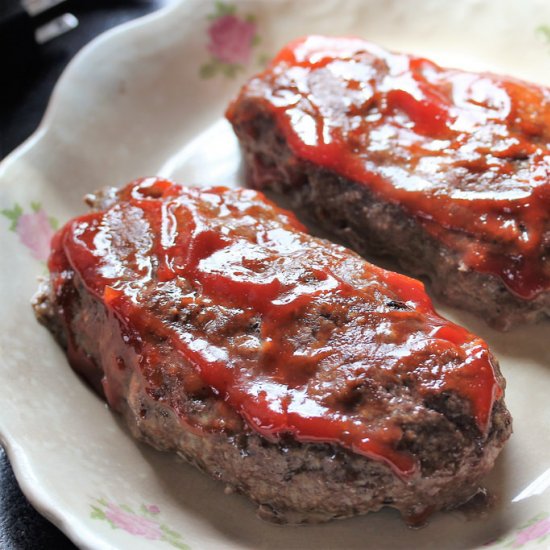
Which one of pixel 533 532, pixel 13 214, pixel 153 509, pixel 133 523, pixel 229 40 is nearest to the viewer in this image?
pixel 533 532

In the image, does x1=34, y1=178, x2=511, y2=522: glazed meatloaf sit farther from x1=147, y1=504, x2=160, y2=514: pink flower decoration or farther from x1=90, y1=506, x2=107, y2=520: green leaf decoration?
x1=90, y1=506, x2=107, y2=520: green leaf decoration

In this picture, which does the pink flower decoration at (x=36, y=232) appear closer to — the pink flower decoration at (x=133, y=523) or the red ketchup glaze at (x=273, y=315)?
the red ketchup glaze at (x=273, y=315)

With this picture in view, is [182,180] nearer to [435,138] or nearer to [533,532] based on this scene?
[435,138]

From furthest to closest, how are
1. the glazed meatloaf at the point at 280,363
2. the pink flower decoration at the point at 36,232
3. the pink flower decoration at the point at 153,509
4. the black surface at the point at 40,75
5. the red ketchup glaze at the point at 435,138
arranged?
the black surface at the point at 40,75 → the pink flower decoration at the point at 36,232 → the red ketchup glaze at the point at 435,138 → the pink flower decoration at the point at 153,509 → the glazed meatloaf at the point at 280,363

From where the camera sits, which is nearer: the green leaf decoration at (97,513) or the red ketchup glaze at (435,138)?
the green leaf decoration at (97,513)

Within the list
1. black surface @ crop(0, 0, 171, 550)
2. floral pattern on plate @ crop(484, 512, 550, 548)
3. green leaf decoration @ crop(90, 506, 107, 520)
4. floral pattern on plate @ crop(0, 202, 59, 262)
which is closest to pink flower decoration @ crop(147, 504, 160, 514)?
green leaf decoration @ crop(90, 506, 107, 520)

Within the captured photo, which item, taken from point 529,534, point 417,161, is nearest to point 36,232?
point 417,161

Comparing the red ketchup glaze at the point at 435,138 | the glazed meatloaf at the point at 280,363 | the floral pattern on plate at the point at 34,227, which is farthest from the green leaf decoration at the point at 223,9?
the glazed meatloaf at the point at 280,363

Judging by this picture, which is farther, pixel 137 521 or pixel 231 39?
pixel 231 39
